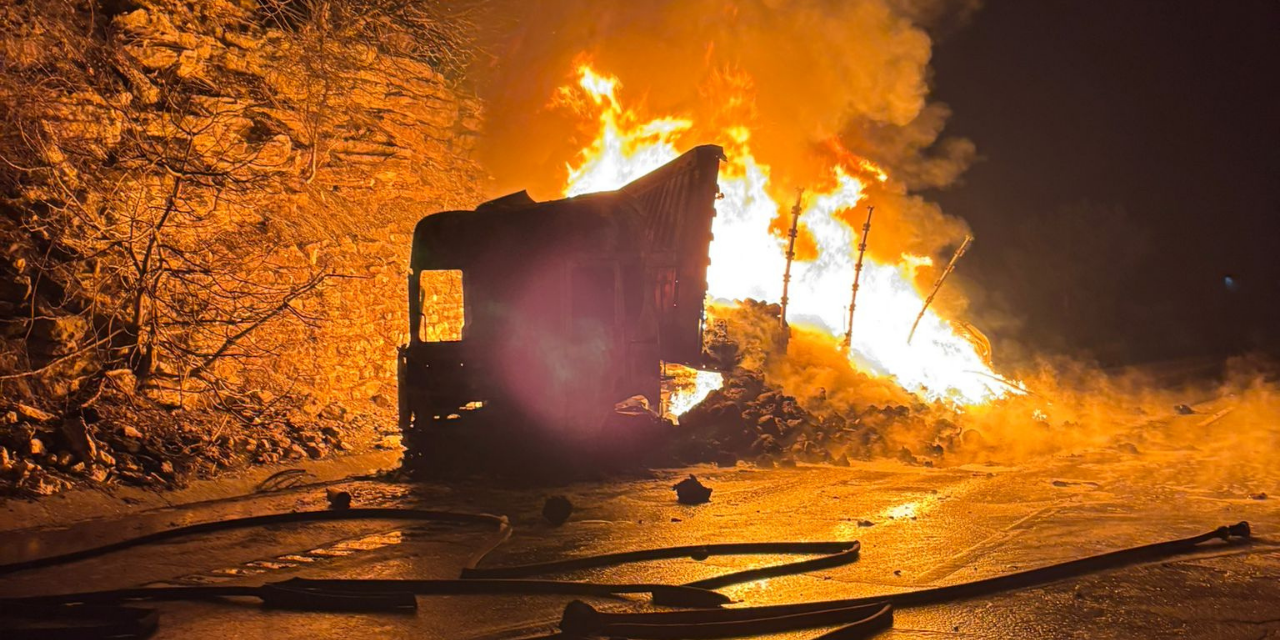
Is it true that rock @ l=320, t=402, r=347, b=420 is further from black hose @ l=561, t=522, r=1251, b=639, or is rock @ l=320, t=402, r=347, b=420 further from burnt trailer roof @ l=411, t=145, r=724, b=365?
black hose @ l=561, t=522, r=1251, b=639

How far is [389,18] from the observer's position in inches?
542

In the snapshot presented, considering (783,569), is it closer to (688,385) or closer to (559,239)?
(559,239)

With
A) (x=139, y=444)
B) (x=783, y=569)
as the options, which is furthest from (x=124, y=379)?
(x=783, y=569)

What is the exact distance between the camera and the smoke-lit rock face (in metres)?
8.67

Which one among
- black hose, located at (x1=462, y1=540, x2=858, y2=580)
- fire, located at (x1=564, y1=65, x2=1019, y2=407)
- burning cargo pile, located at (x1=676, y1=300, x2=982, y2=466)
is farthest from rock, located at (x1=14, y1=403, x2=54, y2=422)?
fire, located at (x1=564, y1=65, x2=1019, y2=407)

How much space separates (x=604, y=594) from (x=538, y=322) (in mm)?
5154

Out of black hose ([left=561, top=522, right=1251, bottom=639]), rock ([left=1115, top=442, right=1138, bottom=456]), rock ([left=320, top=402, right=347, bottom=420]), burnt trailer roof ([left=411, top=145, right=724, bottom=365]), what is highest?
burnt trailer roof ([left=411, top=145, right=724, bottom=365])

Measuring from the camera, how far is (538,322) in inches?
398

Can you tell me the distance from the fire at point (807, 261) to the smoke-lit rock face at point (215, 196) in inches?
221

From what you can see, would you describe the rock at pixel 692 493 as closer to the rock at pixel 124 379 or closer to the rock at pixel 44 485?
the rock at pixel 44 485

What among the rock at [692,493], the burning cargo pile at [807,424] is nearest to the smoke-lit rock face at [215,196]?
the rock at [692,493]

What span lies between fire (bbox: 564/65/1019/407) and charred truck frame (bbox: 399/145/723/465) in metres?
9.11

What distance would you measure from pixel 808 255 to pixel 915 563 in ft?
55.5

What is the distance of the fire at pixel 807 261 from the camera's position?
786 inches
